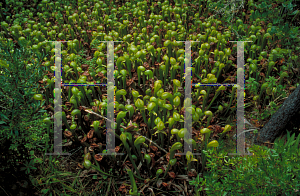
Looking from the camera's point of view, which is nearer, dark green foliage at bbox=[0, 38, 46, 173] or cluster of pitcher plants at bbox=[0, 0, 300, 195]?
dark green foliage at bbox=[0, 38, 46, 173]

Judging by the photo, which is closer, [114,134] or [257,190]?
[257,190]

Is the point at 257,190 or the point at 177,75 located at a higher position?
the point at 177,75

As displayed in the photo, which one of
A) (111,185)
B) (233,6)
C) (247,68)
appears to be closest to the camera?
(111,185)

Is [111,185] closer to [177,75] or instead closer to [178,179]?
[178,179]

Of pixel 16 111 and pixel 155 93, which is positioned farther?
pixel 155 93

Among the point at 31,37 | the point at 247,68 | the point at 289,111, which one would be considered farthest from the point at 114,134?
the point at 31,37

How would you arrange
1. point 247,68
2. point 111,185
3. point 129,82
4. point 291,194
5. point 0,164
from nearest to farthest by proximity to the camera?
point 291,194 → point 0,164 → point 111,185 → point 129,82 → point 247,68

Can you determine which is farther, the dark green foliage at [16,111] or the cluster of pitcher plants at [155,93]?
the cluster of pitcher plants at [155,93]

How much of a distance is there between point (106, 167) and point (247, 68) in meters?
1.99

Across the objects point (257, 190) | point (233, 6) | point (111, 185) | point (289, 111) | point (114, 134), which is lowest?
point (111, 185)

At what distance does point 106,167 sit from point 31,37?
8.08ft

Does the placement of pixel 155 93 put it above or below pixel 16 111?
above

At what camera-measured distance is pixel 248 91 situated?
2.65m

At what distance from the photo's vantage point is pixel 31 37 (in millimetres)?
3469
